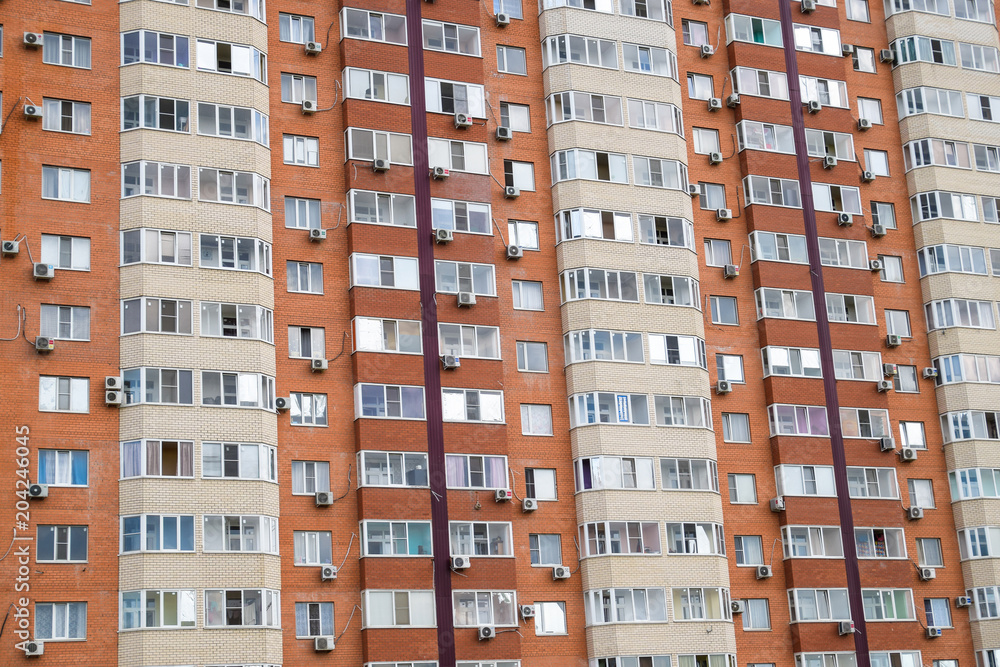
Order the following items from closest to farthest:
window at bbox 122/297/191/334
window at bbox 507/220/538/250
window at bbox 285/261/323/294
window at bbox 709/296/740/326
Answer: window at bbox 122/297/191/334, window at bbox 285/261/323/294, window at bbox 507/220/538/250, window at bbox 709/296/740/326

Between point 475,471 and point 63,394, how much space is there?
16.8 m

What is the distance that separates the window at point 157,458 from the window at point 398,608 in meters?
8.72

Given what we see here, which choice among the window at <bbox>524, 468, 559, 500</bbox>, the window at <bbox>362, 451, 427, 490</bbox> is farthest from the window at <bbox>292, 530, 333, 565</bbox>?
the window at <bbox>524, 468, 559, 500</bbox>

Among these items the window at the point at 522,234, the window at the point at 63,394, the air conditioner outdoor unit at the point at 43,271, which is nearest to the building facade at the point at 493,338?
the window at the point at 63,394

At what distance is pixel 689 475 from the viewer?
60.1m

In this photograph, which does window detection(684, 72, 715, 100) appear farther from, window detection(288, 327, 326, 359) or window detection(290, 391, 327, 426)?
window detection(290, 391, 327, 426)

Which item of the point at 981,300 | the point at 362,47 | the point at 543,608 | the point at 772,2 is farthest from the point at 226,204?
the point at 981,300

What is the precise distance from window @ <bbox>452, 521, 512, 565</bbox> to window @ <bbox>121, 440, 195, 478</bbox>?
1020 cm

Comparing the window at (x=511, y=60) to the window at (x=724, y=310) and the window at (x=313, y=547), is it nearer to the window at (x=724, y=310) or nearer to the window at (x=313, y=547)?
the window at (x=724, y=310)

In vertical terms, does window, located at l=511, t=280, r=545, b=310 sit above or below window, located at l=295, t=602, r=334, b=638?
above

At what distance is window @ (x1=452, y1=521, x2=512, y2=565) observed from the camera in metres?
56.5

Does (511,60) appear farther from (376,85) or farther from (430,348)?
(430,348)

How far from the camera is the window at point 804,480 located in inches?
2443

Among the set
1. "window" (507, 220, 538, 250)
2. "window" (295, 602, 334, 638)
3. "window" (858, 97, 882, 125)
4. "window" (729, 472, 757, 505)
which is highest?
"window" (858, 97, 882, 125)
